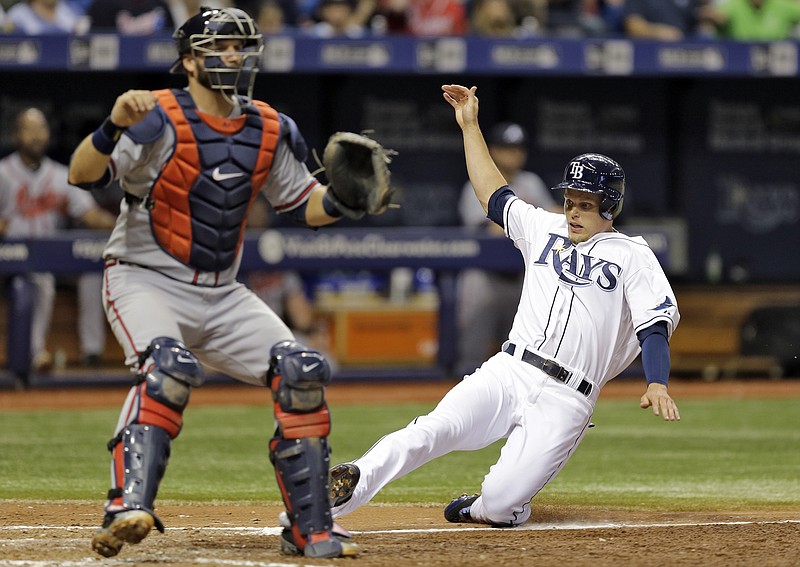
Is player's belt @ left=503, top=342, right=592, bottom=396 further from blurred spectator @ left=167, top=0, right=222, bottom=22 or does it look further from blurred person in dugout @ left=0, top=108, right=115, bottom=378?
blurred spectator @ left=167, top=0, right=222, bottom=22

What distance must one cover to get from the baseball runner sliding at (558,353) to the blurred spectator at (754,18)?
25.3ft

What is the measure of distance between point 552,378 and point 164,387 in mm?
1566

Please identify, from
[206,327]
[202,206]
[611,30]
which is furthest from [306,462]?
[611,30]

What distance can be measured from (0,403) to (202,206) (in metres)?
5.70

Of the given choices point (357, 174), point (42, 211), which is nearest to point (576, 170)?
point (357, 174)

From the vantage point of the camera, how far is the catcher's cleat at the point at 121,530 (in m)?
4.04

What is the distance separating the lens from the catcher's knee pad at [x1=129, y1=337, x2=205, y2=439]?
4.23 meters

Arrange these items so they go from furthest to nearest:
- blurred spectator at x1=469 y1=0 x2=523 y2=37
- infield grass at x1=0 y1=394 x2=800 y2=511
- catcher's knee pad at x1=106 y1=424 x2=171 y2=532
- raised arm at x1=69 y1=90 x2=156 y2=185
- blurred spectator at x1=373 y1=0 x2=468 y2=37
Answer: blurred spectator at x1=373 y1=0 x2=468 y2=37 < blurred spectator at x1=469 y1=0 x2=523 y2=37 < infield grass at x1=0 y1=394 x2=800 y2=511 < raised arm at x1=69 y1=90 x2=156 y2=185 < catcher's knee pad at x1=106 y1=424 x2=171 y2=532

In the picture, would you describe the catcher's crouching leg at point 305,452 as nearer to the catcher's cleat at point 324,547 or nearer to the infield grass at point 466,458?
the catcher's cleat at point 324,547

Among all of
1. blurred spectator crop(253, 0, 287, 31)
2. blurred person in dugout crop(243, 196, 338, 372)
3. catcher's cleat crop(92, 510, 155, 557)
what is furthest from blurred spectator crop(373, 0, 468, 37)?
catcher's cleat crop(92, 510, 155, 557)

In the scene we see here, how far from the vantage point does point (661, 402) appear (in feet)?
14.9

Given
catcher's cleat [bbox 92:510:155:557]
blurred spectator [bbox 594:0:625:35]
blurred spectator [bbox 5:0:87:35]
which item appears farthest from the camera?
blurred spectator [bbox 594:0:625:35]

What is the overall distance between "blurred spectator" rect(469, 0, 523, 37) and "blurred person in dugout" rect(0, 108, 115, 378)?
3.53 metres

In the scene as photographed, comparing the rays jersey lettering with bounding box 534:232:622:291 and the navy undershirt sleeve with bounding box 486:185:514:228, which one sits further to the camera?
the navy undershirt sleeve with bounding box 486:185:514:228
